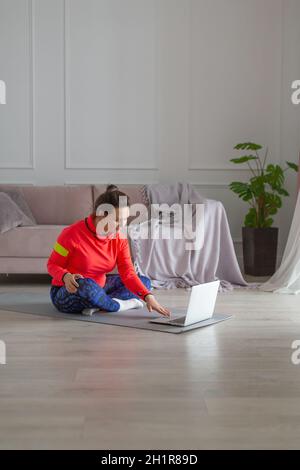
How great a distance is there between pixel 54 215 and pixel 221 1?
2.35 metres

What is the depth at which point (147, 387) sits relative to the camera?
7.05 ft

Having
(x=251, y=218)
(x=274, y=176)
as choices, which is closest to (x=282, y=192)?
(x=274, y=176)

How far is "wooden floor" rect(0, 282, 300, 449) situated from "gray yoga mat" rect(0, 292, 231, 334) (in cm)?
8

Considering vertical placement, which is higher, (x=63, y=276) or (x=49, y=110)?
(x=49, y=110)

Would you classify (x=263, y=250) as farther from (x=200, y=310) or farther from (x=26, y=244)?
(x=200, y=310)

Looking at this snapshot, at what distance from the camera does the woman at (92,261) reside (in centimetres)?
325

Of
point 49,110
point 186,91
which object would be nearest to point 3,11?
point 49,110

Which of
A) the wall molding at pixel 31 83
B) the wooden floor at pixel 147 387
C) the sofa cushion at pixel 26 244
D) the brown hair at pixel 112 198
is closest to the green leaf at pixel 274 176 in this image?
the sofa cushion at pixel 26 244

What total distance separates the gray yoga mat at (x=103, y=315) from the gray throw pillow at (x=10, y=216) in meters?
0.76

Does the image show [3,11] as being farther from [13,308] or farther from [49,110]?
[13,308]

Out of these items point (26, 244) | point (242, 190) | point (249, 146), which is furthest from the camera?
point (249, 146)

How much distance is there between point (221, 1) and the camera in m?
5.71

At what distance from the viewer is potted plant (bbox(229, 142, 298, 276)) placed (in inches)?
210

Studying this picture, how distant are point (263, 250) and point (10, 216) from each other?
6.66 feet
